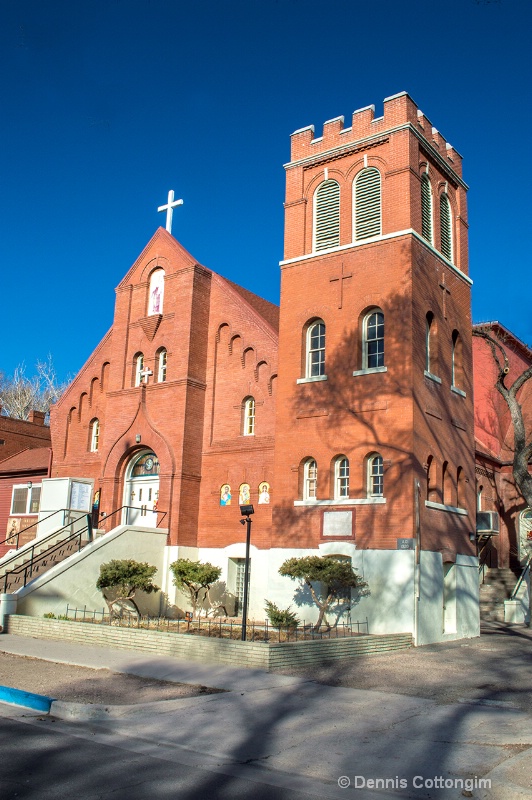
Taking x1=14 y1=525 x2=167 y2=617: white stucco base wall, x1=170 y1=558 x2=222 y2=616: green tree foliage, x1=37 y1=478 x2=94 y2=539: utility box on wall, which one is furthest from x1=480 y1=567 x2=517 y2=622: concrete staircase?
x1=37 y1=478 x2=94 y2=539: utility box on wall

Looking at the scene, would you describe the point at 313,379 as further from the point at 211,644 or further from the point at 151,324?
the point at 211,644

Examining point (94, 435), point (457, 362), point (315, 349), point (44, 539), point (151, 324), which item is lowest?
point (44, 539)

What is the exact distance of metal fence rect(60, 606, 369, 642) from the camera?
17.2 meters

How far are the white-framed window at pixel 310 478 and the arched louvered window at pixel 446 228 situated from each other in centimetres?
794

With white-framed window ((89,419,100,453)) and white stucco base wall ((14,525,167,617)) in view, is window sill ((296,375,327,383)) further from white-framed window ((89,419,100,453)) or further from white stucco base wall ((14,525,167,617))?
white-framed window ((89,419,100,453))

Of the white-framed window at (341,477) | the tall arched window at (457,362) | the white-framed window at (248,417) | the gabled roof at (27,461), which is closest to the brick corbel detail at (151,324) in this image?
the white-framed window at (248,417)

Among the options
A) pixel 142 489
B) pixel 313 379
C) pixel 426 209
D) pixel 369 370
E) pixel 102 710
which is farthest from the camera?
pixel 142 489

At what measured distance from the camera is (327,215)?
2350cm

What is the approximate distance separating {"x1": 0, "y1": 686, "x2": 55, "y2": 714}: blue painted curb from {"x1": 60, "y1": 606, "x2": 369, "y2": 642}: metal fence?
533 cm

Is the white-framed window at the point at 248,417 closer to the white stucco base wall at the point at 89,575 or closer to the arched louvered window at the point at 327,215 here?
the white stucco base wall at the point at 89,575

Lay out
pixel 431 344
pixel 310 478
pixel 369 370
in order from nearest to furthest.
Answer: pixel 369 370, pixel 310 478, pixel 431 344

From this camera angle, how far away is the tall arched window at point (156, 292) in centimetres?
2791

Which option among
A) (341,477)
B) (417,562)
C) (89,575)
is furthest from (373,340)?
(89,575)

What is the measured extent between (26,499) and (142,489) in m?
7.40
